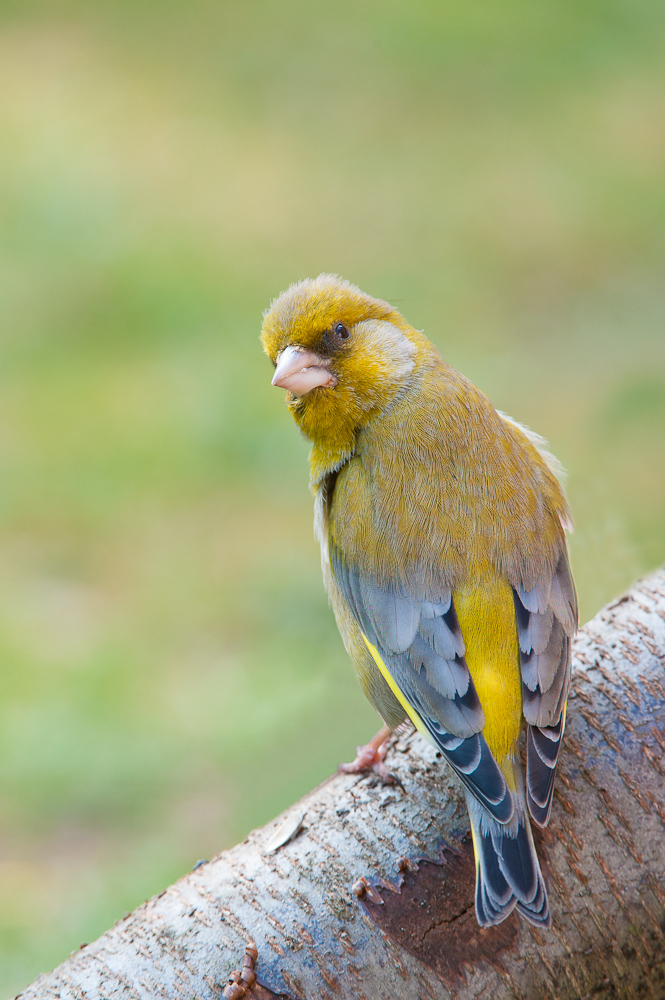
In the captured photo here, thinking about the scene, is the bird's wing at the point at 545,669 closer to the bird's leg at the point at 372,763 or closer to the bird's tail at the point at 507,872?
the bird's tail at the point at 507,872

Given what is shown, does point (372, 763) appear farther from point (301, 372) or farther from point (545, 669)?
point (301, 372)

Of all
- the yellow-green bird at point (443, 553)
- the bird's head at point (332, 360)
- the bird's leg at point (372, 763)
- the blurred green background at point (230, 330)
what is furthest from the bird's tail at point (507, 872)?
the blurred green background at point (230, 330)

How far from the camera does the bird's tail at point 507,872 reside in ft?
6.59

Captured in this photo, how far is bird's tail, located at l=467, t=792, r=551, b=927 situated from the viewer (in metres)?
2.01

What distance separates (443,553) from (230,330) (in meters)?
4.88

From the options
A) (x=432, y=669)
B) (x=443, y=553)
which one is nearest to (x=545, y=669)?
(x=432, y=669)

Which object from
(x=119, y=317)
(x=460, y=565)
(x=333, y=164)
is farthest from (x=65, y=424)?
(x=460, y=565)

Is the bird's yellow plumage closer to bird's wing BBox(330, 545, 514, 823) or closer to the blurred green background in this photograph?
bird's wing BBox(330, 545, 514, 823)

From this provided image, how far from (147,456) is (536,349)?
2.64 m

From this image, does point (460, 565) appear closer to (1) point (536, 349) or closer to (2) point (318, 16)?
(1) point (536, 349)

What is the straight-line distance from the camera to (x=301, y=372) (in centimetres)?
274

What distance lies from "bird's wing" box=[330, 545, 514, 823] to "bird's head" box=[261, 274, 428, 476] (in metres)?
0.35

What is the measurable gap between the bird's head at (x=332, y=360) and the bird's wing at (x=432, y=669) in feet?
1.14

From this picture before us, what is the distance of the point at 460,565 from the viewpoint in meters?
2.51
